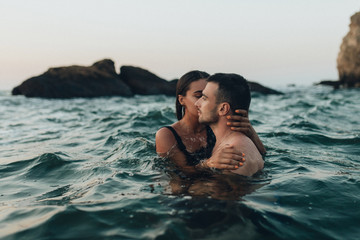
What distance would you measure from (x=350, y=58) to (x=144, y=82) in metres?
32.1

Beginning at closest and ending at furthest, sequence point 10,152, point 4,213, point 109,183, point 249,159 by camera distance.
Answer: point 4,213
point 249,159
point 109,183
point 10,152

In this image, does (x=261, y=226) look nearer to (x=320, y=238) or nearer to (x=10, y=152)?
(x=320, y=238)

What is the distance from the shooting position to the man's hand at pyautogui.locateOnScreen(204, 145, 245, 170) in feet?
12.4

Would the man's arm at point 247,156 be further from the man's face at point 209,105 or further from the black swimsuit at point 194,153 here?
the black swimsuit at point 194,153

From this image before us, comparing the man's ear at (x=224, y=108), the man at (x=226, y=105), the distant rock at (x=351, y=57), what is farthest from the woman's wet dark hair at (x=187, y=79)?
the distant rock at (x=351, y=57)

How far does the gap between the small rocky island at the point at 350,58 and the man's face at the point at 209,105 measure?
50163 millimetres

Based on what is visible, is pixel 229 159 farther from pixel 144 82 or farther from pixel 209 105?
pixel 144 82

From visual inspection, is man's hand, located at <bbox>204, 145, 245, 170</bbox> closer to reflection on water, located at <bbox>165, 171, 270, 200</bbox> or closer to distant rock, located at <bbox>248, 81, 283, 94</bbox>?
reflection on water, located at <bbox>165, 171, 270, 200</bbox>

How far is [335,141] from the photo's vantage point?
824 cm

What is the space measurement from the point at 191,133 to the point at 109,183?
1.73 metres

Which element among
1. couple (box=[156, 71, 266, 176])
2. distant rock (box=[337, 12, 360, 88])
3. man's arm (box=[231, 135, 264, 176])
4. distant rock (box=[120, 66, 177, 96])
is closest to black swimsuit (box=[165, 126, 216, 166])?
couple (box=[156, 71, 266, 176])

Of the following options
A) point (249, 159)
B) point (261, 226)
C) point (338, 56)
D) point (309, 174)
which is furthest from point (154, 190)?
point (338, 56)

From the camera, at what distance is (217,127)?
4.35m

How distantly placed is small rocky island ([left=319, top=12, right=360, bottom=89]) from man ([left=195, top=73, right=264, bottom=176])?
50.0 m
